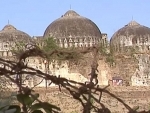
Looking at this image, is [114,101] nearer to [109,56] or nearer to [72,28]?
[109,56]

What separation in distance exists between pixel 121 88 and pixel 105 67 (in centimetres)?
357

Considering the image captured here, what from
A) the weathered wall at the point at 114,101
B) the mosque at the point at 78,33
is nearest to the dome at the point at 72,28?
the mosque at the point at 78,33

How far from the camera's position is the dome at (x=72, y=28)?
34.9 m

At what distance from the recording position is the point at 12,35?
3553 cm

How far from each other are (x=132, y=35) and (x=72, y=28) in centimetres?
411

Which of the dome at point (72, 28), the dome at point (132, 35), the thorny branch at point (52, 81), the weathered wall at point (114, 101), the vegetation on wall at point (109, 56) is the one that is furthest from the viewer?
the dome at point (72, 28)

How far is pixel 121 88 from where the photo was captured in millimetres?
21781

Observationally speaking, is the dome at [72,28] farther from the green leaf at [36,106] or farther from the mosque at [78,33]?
the green leaf at [36,106]

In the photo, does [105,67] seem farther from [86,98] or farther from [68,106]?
[86,98]

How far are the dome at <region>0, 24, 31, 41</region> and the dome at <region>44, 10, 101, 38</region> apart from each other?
1556 mm

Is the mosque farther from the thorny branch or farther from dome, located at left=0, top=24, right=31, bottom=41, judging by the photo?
the thorny branch

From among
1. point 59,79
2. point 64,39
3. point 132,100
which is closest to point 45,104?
point 59,79

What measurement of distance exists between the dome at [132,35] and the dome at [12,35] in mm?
5876

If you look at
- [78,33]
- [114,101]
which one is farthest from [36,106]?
[78,33]
